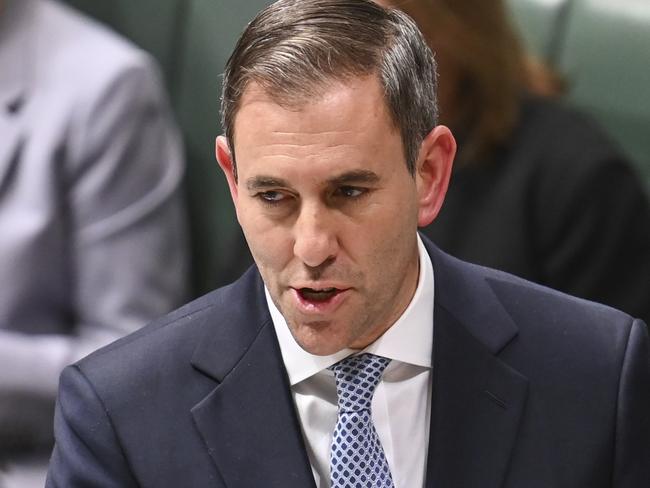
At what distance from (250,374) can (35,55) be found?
0.79 m

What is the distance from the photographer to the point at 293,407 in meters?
1.09

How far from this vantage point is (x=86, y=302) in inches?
65.4

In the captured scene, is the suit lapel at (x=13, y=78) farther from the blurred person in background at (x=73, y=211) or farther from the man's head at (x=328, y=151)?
the man's head at (x=328, y=151)

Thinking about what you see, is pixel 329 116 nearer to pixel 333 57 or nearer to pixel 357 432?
pixel 333 57

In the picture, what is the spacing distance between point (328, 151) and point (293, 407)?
23cm

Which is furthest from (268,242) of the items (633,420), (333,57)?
(633,420)

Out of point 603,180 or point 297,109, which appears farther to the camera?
point 603,180

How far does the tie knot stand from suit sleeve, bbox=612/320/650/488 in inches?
7.6

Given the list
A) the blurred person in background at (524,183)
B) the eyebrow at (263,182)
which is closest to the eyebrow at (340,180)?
the eyebrow at (263,182)

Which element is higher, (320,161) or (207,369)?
(320,161)

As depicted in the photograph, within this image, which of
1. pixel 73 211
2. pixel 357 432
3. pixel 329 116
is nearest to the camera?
pixel 329 116

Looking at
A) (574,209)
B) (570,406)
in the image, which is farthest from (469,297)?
(574,209)

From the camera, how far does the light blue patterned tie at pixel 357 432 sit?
106cm

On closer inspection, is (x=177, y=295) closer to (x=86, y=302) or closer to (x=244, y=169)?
(x=86, y=302)
